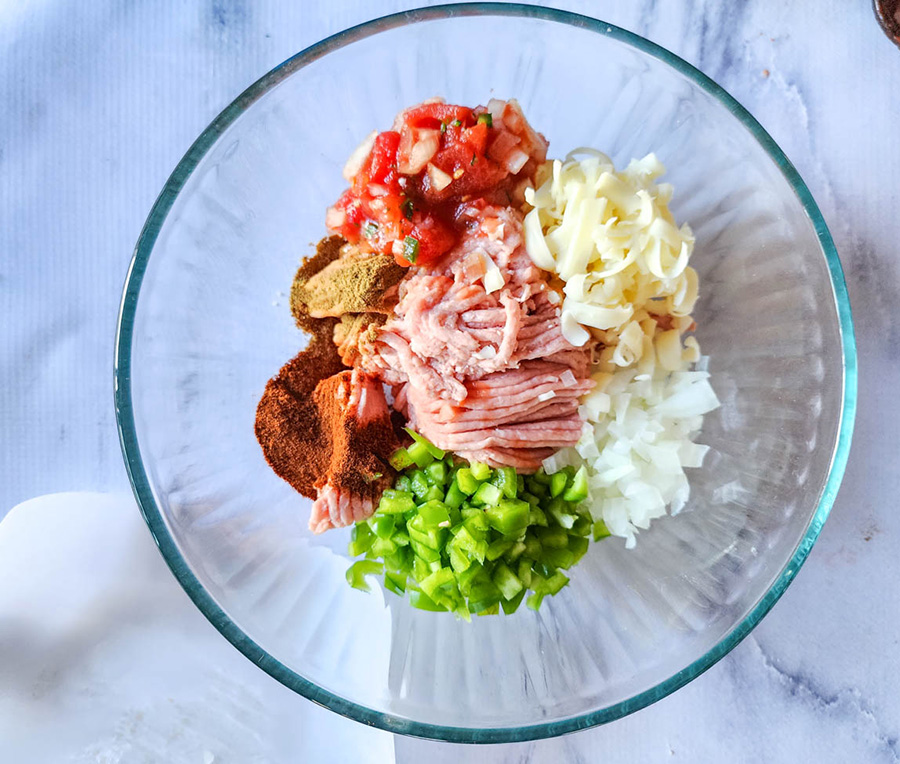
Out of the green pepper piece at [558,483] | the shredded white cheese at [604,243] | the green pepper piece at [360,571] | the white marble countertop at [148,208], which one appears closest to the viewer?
the shredded white cheese at [604,243]

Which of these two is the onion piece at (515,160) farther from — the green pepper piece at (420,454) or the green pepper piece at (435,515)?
the green pepper piece at (435,515)

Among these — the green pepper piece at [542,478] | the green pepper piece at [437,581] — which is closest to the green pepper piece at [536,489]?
Result: the green pepper piece at [542,478]

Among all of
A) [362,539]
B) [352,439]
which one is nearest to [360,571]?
[362,539]

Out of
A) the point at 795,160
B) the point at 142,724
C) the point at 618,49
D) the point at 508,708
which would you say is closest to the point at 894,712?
the point at 508,708

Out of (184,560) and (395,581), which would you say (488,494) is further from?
(184,560)

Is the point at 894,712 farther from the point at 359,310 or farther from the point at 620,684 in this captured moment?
the point at 359,310
